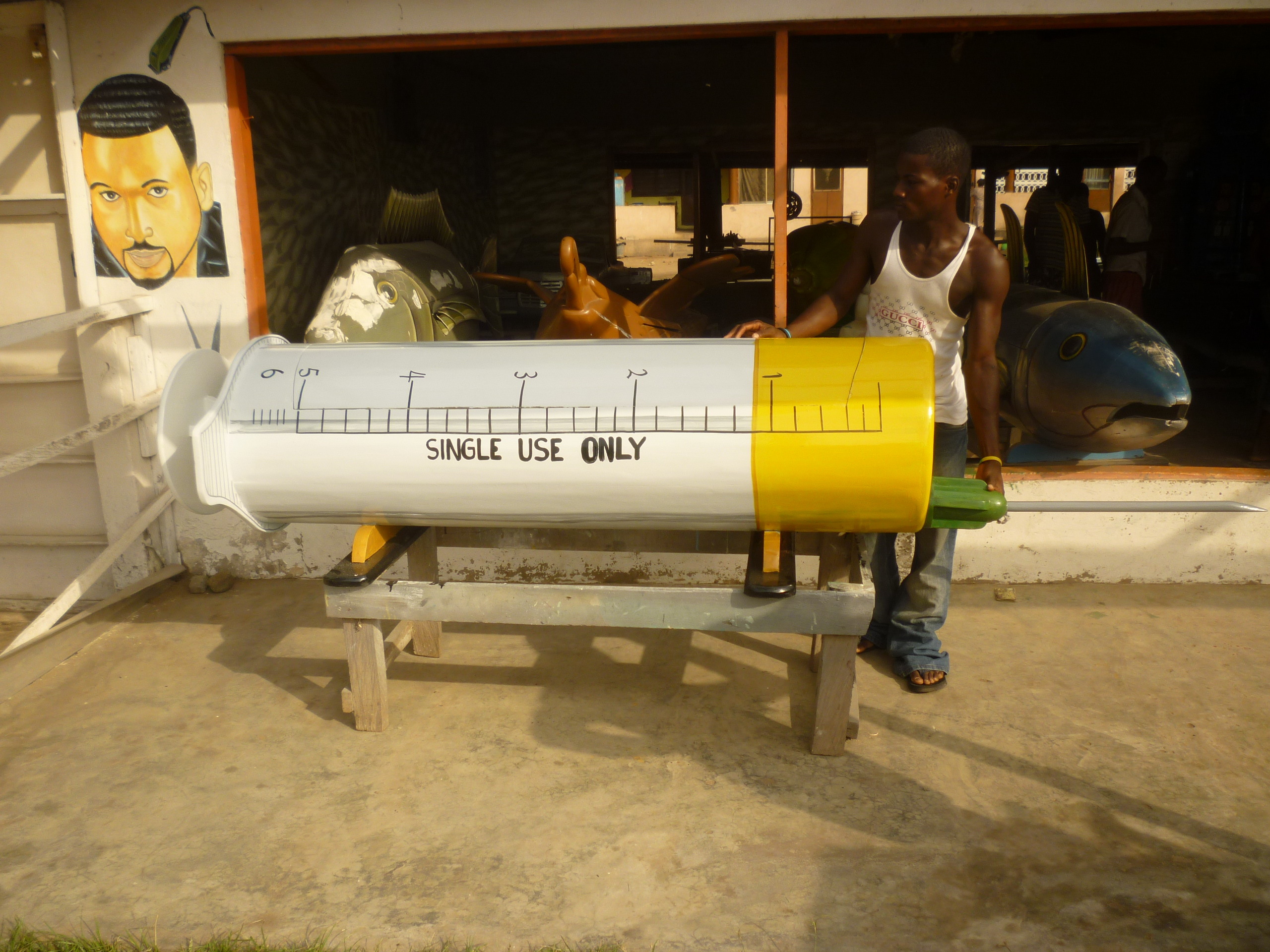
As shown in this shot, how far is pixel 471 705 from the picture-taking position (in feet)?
11.6

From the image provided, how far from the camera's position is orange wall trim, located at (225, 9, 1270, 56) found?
395cm

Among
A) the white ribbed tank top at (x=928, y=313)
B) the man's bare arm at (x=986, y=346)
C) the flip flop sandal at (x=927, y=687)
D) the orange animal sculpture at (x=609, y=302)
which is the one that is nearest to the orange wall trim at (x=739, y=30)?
the orange animal sculpture at (x=609, y=302)

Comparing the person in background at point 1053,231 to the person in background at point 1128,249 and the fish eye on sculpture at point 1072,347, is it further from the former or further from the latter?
the fish eye on sculpture at point 1072,347

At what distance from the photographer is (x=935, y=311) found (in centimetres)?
331

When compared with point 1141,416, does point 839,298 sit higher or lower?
higher

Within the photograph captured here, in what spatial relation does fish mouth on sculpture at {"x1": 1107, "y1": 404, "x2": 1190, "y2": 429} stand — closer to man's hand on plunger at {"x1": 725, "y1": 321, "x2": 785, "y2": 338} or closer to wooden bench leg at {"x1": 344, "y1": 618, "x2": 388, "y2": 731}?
man's hand on plunger at {"x1": 725, "y1": 321, "x2": 785, "y2": 338}

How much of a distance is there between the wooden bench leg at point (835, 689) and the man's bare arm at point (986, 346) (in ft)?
2.30

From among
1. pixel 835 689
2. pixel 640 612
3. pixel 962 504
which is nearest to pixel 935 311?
pixel 962 504

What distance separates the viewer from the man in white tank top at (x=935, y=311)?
3.14 m

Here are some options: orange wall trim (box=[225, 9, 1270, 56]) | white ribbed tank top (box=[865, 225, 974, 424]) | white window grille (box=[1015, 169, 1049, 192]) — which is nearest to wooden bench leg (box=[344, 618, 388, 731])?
white ribbed tank top (box=[865, 225, 974, 424])

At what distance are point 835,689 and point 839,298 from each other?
1.38 m

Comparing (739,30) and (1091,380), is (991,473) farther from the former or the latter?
(739,30)

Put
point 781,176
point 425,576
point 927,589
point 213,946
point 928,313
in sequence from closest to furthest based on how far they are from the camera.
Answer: point 213,946 → point 928,313 → point 927,589 → point 425,576 → point 781,176

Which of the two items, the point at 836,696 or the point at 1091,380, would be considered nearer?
the point at 836,696
